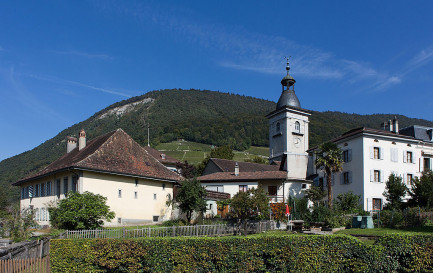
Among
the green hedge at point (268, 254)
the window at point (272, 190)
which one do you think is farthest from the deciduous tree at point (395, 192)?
the green hedge at point (268, 254)

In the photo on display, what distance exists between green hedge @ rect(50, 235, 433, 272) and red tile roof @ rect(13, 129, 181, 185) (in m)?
15.8

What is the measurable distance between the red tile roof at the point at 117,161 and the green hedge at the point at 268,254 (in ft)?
52.0

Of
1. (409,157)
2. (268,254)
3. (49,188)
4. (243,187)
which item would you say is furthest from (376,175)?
(49,188)

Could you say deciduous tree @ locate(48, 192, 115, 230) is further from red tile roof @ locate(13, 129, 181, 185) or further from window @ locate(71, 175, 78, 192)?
red tile roof @ locate(13, 129, 181, 185)

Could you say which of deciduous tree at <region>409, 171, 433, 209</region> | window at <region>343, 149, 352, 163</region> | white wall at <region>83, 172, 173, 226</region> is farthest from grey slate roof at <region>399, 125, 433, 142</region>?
white wall at <region>83, 172, 173, 226</region>

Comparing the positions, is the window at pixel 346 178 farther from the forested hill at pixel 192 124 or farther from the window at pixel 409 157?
the forested hill at pixel 192 124

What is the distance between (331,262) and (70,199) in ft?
63.0

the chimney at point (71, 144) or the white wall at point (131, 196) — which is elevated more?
the chimney at point (71, 144)

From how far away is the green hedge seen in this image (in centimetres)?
1405

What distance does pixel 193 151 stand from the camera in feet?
393

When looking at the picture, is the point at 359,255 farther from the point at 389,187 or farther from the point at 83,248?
the point at 389,187

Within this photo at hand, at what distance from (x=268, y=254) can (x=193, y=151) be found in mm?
105608

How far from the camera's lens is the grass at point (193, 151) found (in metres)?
112

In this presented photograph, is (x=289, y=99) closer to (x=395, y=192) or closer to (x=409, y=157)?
(x=409, y=157)
